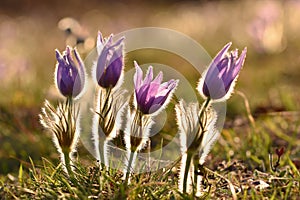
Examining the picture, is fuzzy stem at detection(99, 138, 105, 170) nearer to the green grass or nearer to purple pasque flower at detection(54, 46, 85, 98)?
the green grass

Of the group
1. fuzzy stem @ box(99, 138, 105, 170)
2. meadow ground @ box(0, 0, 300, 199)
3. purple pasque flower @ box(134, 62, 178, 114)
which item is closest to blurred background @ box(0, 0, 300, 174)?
meadow ground @ box(0, 0, 300, 199)

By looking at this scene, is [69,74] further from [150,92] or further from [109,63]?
[150,92]

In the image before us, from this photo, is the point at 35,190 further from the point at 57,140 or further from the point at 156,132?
the point at 156,132

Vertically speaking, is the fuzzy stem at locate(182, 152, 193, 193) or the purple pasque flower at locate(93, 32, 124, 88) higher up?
the purple pasque flower at locate(93, 32, 124, 88)

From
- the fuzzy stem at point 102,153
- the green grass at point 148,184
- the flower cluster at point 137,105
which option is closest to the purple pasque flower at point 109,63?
the flower cluster at point 137,105

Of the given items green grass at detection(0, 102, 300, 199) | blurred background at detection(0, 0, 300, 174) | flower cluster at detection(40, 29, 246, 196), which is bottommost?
green grass at detection(0, 102, 300, 199)

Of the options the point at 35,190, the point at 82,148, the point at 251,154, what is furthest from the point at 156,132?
the point at 35,190

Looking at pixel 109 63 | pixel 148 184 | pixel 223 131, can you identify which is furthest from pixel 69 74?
pixel 223 131
